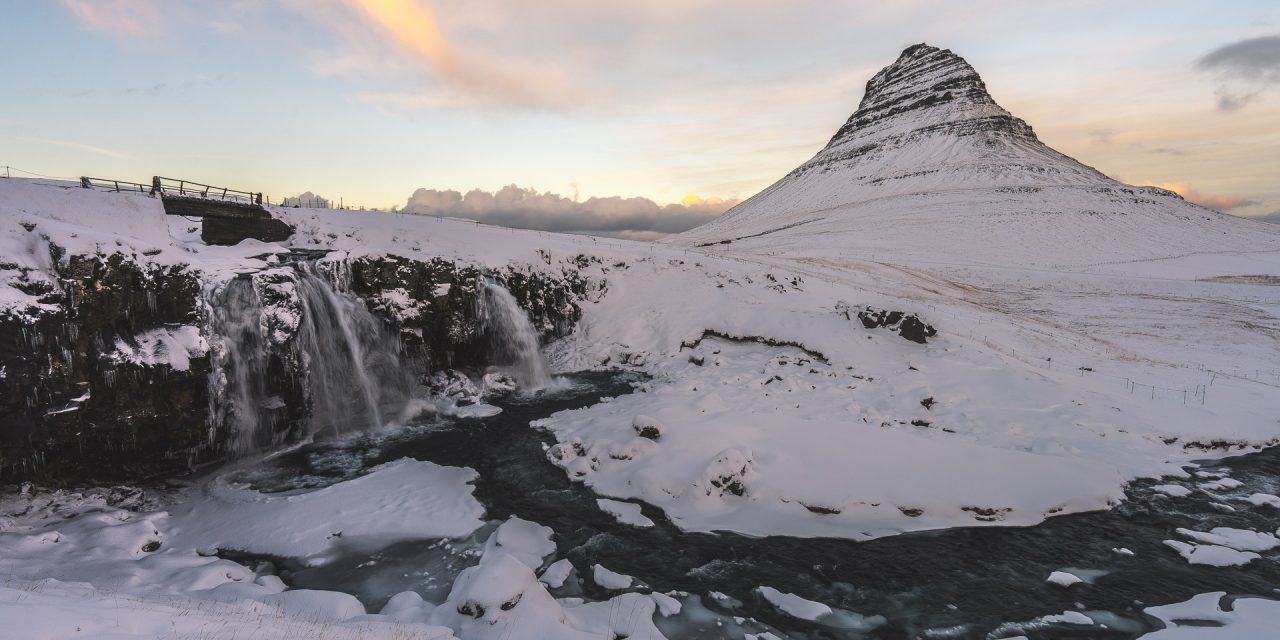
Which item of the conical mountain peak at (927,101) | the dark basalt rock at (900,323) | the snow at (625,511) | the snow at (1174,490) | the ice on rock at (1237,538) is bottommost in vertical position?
the snow at (625,511)

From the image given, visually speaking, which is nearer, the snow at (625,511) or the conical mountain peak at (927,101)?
the snow at (625,511)

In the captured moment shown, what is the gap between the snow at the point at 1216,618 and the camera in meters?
8.11

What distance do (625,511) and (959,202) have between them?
3892 inches

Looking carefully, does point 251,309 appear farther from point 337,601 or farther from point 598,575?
point 598,575

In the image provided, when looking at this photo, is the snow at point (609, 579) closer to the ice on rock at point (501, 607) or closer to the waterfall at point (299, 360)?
the ice on rock at point (501, 607)

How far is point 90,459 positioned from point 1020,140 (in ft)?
538

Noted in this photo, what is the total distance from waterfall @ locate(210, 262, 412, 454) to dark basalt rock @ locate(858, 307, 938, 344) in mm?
20293

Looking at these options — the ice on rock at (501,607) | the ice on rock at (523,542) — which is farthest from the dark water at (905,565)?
the ice on rock at (501,607)

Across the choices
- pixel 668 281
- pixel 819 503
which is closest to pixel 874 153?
pixel 668 281

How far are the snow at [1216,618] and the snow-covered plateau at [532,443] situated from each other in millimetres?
74

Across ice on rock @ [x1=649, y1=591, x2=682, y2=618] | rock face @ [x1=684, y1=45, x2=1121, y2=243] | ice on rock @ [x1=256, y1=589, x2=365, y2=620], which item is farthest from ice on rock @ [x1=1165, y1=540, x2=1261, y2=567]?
rock face @ [x1=684, y1=45, x2=1121, y2=243]

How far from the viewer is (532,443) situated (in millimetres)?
16328

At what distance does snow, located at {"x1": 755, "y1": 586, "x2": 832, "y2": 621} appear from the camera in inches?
354

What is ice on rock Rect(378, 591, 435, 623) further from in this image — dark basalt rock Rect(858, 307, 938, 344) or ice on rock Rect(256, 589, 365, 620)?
dark basalt rock Rect(858, 307, 938, 344)
